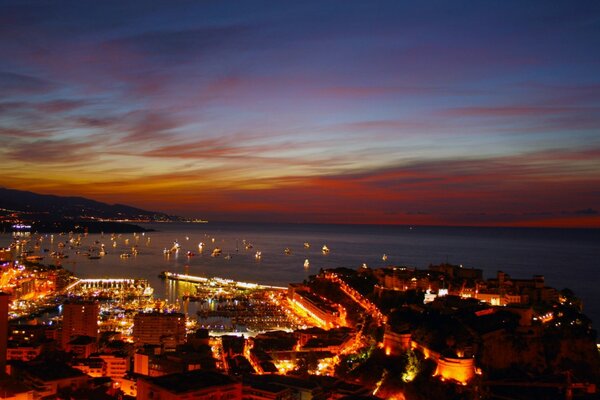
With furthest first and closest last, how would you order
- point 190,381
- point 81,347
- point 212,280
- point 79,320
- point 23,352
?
point 212,280 < point 79,320 < point 81,347 < point 23,352 < point 190,381

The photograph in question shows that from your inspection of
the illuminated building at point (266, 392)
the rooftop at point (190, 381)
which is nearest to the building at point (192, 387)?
the rooftop at point (190, 381)

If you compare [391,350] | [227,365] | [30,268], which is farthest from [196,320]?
[30,268]

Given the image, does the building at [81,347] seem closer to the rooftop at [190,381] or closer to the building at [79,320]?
the building at [79,320]

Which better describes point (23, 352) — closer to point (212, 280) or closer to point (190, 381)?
point (190, 381)

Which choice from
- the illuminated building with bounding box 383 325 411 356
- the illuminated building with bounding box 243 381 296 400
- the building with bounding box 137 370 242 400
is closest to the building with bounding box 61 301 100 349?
the building with bounding box 137 370 242 400

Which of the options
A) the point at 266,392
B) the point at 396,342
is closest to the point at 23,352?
the point at 266,392

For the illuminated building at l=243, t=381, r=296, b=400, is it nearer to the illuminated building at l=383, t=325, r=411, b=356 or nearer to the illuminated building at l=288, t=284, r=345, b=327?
the illuminated building at l=383, t=325, r=411, b=356

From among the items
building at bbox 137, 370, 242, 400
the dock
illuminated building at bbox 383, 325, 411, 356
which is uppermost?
illuminated building at bbox 383, 325, 411, 356
